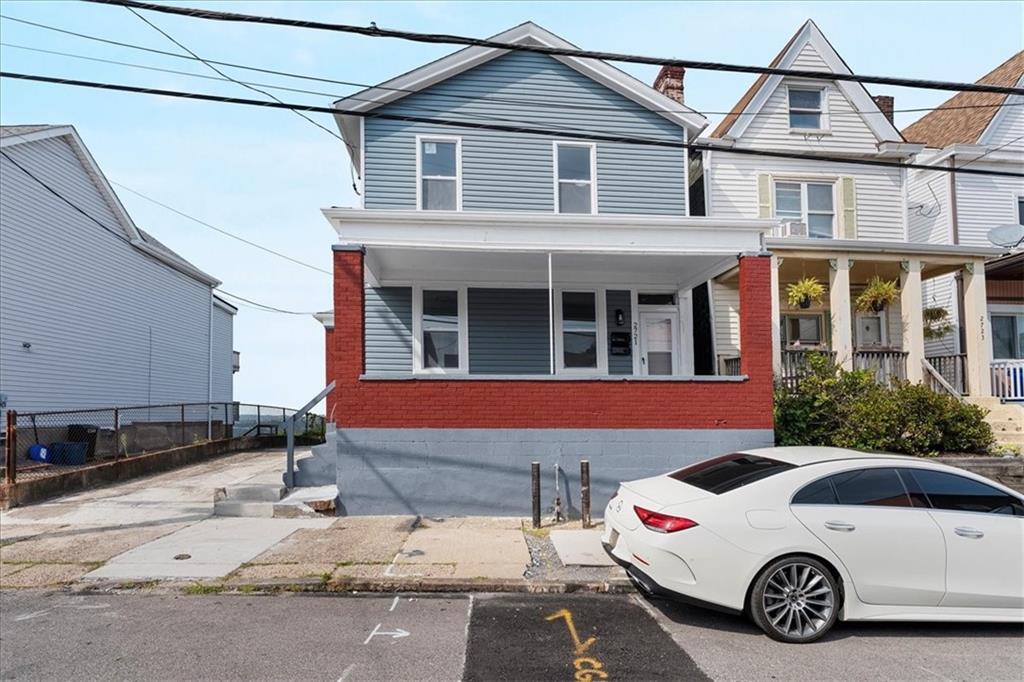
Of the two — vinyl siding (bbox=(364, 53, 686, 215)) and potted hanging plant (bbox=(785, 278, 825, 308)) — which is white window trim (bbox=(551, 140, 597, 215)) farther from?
potted hanging plant (bbox=(785, 278, 825, 308))

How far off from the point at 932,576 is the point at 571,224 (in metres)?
6.43

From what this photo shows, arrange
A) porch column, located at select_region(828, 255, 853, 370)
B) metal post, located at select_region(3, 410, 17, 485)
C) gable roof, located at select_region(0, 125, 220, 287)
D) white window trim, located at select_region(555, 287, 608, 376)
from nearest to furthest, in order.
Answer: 1. metal post, located at select_region(3, 410, 17, 485)
2. porch column, located at select_region(828, 255, 853, 370)
3. white window trim, located at select_region(555, 287, 608, 376)
4. gable roof, located at select_region(0, 125, 220, 287)

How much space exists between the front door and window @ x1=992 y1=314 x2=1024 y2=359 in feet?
28.5

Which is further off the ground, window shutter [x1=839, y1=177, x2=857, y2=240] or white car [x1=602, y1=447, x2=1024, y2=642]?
window shutter [x1=839, y1=177, x2=857, y2=240]

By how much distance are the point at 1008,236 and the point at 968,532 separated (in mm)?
11967

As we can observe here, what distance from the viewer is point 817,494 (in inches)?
212

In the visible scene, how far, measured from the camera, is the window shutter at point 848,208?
48.7 feet

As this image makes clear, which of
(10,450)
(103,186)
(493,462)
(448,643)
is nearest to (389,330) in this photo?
(493,462)

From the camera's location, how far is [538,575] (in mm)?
6629

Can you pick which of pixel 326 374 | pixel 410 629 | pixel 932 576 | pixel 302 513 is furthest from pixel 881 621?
pixel 326 374

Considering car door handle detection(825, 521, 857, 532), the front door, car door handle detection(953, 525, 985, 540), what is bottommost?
car door handle detection(953, 525, 985, 540)

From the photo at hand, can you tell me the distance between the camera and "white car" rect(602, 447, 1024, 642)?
512cm

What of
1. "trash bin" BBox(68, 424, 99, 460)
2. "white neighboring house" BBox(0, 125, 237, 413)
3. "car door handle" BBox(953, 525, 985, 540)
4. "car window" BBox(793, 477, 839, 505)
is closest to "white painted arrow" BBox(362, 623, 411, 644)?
"car window" BBox(793, 477, 839, 505)

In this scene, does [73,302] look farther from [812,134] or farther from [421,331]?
[812,134]
